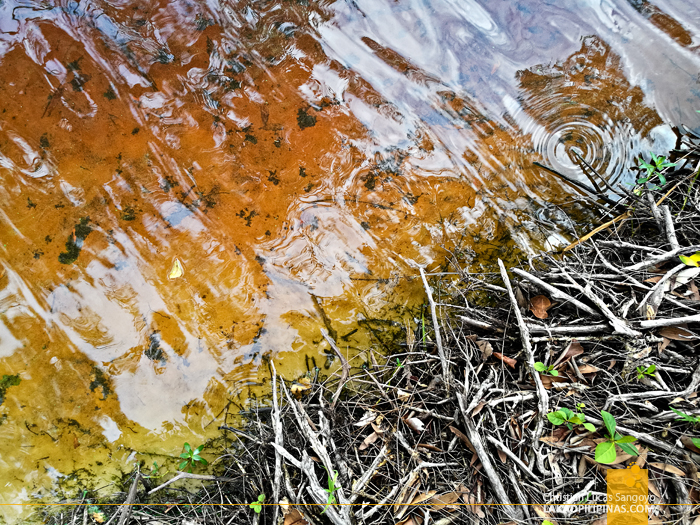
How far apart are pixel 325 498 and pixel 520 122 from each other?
226 centimetres

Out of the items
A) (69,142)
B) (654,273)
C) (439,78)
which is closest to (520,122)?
(439,78)

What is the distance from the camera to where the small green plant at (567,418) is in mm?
1688

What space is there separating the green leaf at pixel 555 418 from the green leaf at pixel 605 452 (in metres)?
0.16

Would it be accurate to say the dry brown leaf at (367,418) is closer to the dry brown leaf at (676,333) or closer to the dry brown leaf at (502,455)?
the dry brown leaf at (502,455)

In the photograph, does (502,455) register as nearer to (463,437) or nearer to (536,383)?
(463,437)

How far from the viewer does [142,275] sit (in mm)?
2258

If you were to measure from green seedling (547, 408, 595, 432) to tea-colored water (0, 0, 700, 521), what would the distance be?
816mm

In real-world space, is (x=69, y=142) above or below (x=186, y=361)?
above

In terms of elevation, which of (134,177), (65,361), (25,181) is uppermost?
(134,177)

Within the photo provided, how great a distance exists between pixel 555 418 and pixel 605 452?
208 millimetres

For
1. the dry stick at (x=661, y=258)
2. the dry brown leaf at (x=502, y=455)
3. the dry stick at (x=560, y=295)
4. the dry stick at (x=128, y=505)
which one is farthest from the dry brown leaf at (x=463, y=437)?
the dry stick at (x=128, y=505)

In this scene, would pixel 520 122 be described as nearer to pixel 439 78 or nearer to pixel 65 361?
pixel 439 78

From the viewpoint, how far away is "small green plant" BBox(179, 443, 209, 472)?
208 cm

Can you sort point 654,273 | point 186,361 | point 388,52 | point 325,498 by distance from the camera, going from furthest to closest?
point 388,52 < point 186,361 < point 654,273 < point 325,498
